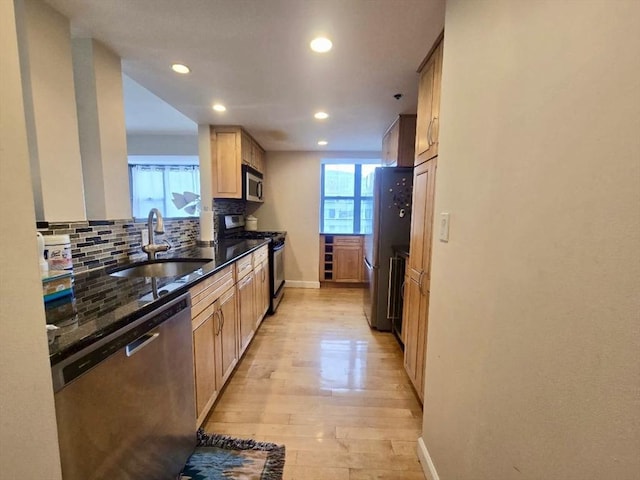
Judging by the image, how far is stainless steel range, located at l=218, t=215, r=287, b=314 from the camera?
337 centimetres

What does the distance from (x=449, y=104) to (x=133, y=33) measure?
1.71 m

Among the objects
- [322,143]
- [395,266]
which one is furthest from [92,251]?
[322,143]

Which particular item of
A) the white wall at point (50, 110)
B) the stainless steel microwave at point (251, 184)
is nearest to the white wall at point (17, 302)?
the white wall at point (50, 110)

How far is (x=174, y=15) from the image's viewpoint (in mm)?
1351

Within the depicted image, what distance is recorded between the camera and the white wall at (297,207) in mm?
4535

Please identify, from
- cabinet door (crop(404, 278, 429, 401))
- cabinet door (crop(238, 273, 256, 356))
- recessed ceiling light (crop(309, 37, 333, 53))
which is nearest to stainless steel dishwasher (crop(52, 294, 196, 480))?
cabinet door (crop(238, 273, 256, 356))

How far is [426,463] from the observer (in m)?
1.33

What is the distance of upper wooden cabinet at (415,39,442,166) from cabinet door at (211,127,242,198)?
216 cm

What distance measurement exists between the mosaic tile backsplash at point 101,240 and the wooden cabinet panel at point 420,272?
194 cm

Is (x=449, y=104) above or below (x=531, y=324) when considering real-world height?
above

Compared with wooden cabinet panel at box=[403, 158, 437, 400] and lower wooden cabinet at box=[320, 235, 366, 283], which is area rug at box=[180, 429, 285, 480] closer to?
wooden cabinet panel at box=[403, 158, 437, 400]

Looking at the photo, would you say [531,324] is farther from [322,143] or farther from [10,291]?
[322,143]

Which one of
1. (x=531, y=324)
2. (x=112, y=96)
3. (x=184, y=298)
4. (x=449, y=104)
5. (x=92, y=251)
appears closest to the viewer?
(x=531, y=324)

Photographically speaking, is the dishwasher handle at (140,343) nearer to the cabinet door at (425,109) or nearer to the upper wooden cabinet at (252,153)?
the cabinet door at (425,109)
